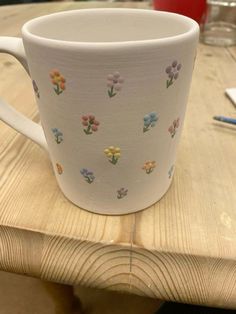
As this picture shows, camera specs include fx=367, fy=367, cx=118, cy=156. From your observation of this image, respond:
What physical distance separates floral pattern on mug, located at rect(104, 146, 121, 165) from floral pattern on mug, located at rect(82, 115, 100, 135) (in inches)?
0.7

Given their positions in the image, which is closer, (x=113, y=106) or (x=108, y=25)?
(x=113, y=106)

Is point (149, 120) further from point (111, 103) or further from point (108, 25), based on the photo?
point (108, 25)

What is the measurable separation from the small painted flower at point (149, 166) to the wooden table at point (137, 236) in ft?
0.13

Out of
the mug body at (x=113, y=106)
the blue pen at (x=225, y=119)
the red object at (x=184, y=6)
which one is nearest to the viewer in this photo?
the mug body at (x=113, y=106)

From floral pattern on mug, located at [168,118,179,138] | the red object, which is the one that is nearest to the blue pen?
floral pattern on mug, located at [168,118,179,138]

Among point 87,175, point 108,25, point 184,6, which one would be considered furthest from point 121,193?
point 184,6

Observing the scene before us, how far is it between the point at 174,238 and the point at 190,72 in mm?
115

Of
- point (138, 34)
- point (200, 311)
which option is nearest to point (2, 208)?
point (138, 34)

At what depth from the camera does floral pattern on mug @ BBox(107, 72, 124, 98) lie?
8.3 inches

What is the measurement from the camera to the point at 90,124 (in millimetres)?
230

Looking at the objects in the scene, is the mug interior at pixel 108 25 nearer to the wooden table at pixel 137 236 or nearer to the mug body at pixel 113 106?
the mug body at pixel 113 106

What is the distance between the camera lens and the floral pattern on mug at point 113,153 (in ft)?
0.79

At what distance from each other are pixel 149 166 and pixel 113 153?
0.03 m

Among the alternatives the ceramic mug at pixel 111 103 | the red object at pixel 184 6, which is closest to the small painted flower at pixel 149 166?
the ceramic mug at pixel 111 103
